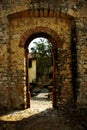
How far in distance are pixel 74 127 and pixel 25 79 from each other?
3456 millimetres

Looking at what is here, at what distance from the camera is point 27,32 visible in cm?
1048

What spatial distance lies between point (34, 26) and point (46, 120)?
380 centimetres

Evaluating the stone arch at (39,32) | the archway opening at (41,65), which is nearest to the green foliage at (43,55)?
the archway opening at (41,65)

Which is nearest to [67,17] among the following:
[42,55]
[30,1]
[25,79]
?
[30,1]

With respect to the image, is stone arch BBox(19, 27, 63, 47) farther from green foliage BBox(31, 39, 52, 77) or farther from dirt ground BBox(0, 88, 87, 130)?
green foliage BBox(31, 39, 52, 77)

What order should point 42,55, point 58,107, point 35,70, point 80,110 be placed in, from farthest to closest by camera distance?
point 35,70 → point 42,55 → point 58,107 → point 80,110

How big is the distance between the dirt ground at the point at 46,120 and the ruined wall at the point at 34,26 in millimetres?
662

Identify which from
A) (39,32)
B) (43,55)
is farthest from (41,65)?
(39,32)

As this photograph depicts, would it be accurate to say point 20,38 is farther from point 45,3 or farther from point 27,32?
point 45,3

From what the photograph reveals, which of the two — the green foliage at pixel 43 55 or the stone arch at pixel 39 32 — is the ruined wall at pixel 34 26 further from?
the green foliage at pixel 43 55

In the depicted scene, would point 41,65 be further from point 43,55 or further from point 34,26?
Result: point 34,26

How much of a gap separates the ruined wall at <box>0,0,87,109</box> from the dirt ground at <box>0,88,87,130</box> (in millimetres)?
662

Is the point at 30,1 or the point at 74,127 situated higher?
the point at 30,1

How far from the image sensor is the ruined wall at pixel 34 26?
394 inches
